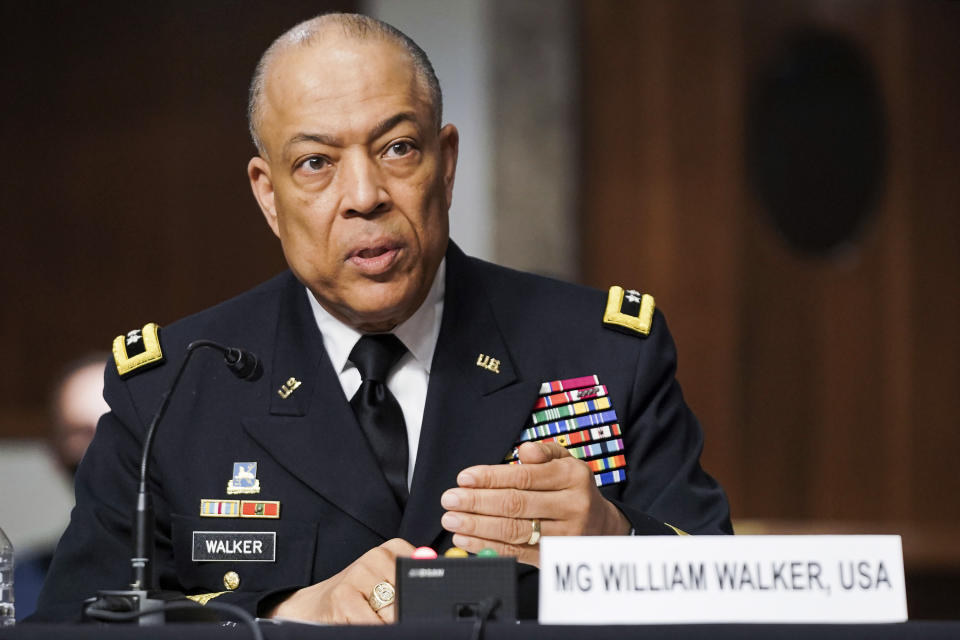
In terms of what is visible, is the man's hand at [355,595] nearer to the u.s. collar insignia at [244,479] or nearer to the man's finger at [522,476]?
the man's finger at [522,476]

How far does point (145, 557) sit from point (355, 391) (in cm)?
65

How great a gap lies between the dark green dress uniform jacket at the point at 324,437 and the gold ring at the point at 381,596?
0.33 metres

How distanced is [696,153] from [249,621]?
3.87 m

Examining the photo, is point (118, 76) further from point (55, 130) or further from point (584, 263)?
point (584, 263)

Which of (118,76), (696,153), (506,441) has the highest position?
(118,76)

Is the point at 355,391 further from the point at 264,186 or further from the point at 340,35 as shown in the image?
the point at 340,35

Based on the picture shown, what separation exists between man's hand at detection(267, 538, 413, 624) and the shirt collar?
55 centimetres

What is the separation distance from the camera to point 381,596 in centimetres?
175

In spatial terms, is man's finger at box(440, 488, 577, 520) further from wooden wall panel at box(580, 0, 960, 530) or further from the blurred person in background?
wooden wall panel at box(580, 0, 960, 530)

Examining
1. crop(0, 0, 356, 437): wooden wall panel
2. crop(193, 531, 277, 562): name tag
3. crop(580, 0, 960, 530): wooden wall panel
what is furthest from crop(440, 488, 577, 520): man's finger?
crop(0, 0, 356, 437): wooden wall panel

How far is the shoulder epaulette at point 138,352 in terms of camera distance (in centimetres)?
232

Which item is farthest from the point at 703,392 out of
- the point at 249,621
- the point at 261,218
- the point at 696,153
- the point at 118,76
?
the point at 249,621

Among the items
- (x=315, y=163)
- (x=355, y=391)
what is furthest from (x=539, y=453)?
(x=315, y=163)

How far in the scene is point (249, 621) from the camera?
1.34m
